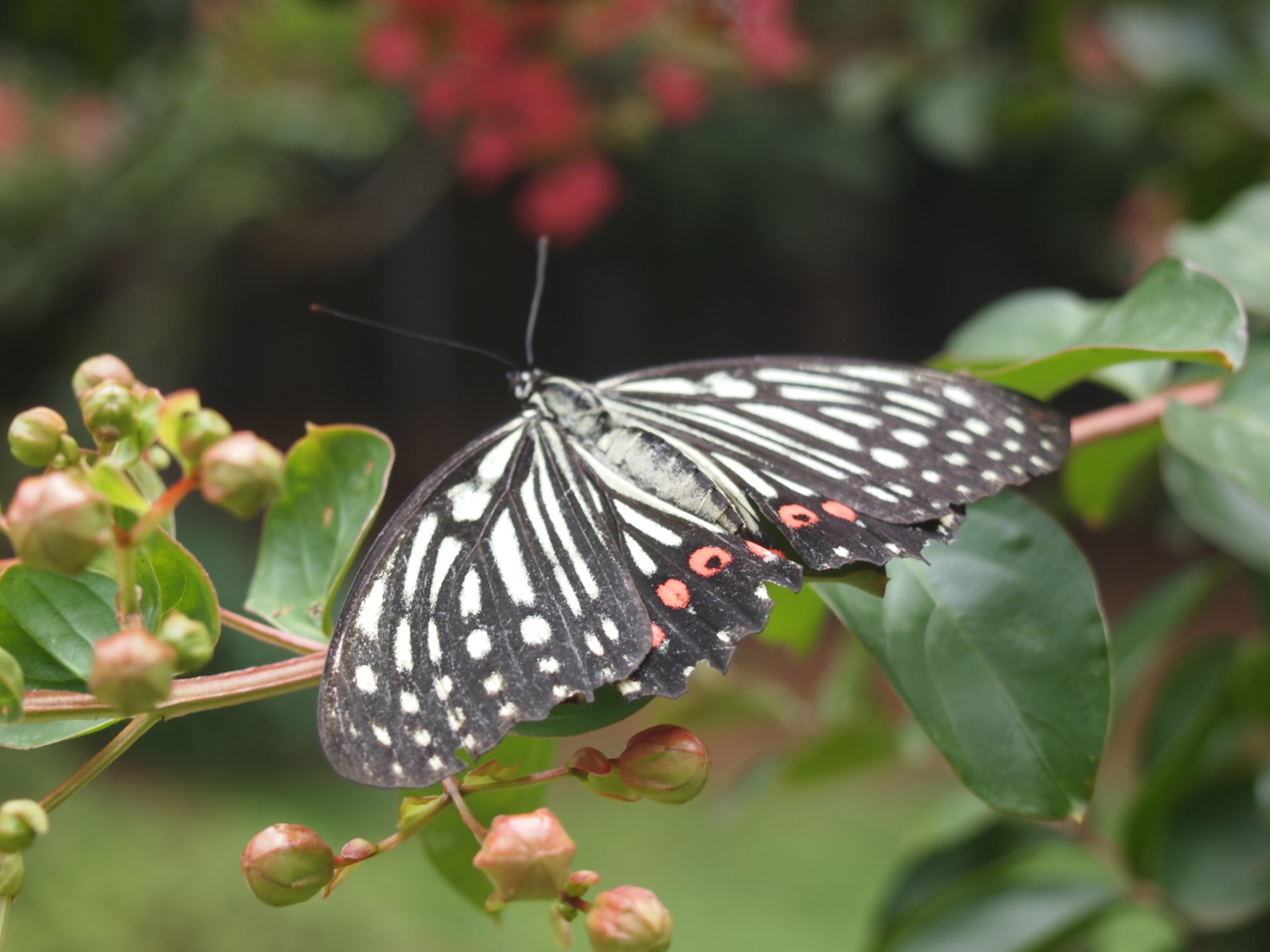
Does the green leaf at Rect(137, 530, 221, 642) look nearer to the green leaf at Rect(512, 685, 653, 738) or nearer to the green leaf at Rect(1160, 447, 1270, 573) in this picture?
the green leaf at Rect(512, 685, 653, 738)

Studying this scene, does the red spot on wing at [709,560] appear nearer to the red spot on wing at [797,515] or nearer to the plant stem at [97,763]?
the red spot on wing at [797,515]

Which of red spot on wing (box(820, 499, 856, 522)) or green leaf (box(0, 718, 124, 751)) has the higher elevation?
green leaf (box(0, 718, 124, 751))

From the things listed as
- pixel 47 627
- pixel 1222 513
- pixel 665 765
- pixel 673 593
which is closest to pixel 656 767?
pixel 665 765

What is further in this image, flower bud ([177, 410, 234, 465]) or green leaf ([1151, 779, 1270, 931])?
green leaf ([1151, 779, 1270, 931])

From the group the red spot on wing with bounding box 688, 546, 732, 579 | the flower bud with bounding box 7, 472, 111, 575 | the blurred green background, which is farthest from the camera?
the blurred green background

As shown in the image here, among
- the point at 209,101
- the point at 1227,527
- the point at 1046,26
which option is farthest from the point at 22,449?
the point at 209,101

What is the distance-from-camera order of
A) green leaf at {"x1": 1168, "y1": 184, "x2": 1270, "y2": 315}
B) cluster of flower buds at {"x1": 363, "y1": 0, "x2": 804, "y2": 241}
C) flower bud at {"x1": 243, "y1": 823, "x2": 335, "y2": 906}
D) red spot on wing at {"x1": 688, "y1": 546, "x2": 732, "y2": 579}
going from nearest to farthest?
flower bud at {"x1": 243, "y1": 823, "x2": 335, "y2": 906}
red spot on wing at {"x1": 688, "y1": 546, "x2": 732, "y2": 579}
green leaf at {"x1": 1168, "y1": 184, "x2": 1270, "y2": 315}
cluster of flower buds at {"x1": 363, "y1": 0, "x2": 804, "y2": 241}

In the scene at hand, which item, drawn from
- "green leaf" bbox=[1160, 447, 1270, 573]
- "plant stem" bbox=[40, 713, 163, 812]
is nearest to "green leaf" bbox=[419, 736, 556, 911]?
"plant stem" bbox=[40, 713, 163, 812]
